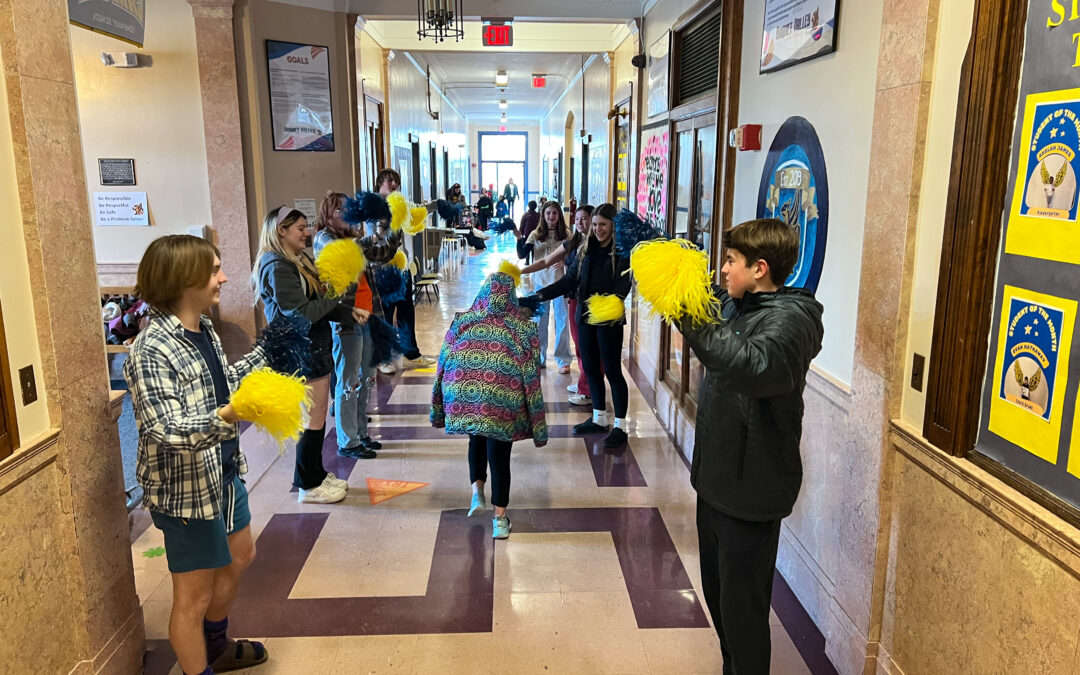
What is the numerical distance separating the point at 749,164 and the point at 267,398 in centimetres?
280

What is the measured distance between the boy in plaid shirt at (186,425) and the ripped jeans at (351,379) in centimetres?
179

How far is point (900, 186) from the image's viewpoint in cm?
223

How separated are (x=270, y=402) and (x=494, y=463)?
1631 millimetres

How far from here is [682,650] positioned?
2.70m

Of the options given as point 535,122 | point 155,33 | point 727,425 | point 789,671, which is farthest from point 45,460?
point 535,122

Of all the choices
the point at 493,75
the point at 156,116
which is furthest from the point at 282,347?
the point at 493,75

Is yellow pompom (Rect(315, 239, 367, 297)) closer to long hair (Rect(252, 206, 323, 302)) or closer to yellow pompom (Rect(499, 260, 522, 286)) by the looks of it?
long hair (Rect(252, 206, 323, 302))

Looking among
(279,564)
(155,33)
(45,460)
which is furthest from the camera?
(155,33)

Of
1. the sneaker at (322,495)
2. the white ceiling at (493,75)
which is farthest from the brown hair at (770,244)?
the white ceiling at (493,75)

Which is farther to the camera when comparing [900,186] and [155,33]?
[155,33]

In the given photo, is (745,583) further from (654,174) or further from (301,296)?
(654,174)

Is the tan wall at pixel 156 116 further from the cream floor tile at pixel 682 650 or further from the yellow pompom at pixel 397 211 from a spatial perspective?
the cream floor tile at pixel 682 650

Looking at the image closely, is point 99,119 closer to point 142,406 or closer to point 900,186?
point 142,406

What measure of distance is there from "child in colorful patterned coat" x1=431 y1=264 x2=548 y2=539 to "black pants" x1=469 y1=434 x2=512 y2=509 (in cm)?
6
